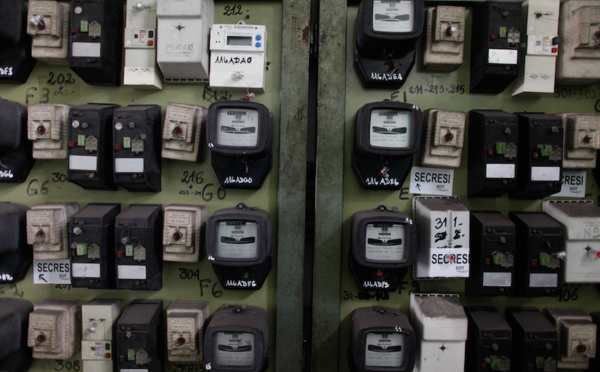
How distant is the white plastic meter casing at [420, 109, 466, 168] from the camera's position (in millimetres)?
1506

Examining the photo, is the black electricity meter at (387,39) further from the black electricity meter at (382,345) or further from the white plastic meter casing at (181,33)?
the black electricity meter at (382,345)

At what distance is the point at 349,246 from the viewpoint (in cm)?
163

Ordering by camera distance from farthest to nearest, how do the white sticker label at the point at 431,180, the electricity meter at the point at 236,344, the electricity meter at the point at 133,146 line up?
the white sticker label at the point at 431,180 < the electricity meter at the point at 133,146 < the electricity meter at the point at 236,344

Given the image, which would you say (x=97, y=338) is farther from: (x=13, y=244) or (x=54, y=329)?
(x=13, y=244)

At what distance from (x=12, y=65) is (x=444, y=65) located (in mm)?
2127

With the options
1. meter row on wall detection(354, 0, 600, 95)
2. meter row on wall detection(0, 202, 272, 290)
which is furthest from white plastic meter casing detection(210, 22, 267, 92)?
meter row on wall detection(0, 202, 272, 290)

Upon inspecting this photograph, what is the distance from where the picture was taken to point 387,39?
4.73 feet

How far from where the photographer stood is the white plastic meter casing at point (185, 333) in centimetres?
151

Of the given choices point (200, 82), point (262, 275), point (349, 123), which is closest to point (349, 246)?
point (262, 275)

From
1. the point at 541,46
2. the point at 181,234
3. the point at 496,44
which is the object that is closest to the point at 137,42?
the point at 181,234

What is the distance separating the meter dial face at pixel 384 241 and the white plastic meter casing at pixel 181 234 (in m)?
0.80

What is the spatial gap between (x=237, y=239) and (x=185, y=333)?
504 mm

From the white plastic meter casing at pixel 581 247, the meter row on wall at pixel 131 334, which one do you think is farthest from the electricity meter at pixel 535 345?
the meter row on wall at pixel 131 334

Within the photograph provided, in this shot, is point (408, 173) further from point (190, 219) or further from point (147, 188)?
point (147, 188)
